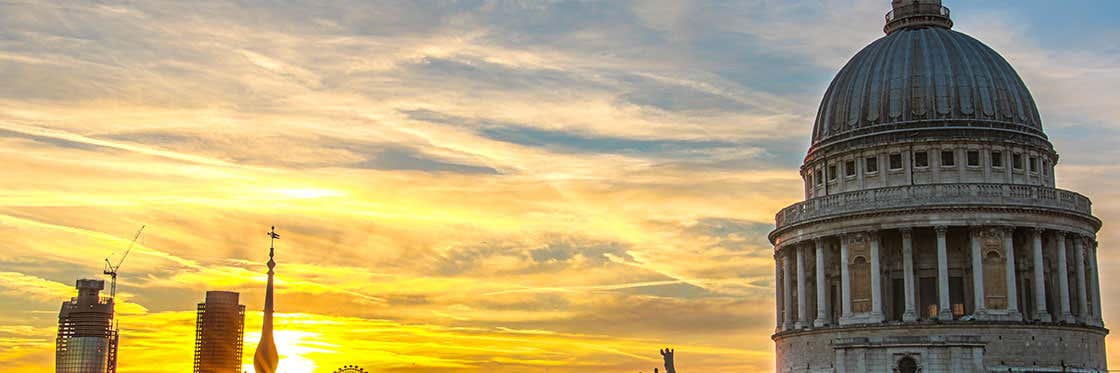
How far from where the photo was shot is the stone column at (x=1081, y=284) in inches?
3676

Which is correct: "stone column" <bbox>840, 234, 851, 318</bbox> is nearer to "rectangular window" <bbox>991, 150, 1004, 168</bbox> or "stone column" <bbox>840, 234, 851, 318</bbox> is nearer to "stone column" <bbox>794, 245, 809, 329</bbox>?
"stone column" <bbox>794, 245, 809, 329</bbox>

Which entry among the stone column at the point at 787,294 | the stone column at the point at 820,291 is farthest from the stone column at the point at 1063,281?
the stone column at the point at 787,294

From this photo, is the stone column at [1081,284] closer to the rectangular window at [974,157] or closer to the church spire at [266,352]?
the rectangular window at [974,157]

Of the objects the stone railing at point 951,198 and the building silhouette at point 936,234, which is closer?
the building silhouette at point 936,234

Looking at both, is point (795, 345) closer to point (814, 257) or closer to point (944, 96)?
point (814, 257)

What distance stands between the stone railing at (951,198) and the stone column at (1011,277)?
2.40m

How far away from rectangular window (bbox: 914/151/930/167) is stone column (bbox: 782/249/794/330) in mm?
12305

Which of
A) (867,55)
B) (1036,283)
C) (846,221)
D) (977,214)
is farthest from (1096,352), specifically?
(867,55)

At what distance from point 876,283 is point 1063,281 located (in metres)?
13.0

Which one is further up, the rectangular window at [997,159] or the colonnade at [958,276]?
the rectangular window at [997,159]

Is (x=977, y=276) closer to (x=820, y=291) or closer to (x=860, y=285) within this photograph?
(x=860, y=285)

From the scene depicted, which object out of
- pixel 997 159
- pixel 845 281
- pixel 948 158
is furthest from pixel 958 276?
pixel 997 159

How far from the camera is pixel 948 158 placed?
313 feet

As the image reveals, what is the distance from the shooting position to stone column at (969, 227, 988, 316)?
89938 mm
